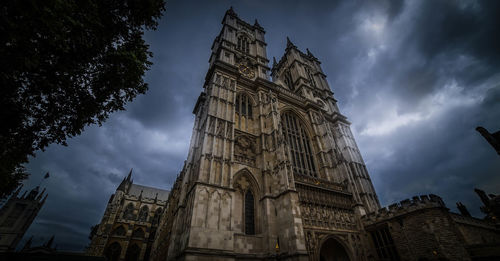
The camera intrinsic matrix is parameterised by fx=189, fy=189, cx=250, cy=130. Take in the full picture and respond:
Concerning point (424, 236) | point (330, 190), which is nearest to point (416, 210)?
point (424, 236)

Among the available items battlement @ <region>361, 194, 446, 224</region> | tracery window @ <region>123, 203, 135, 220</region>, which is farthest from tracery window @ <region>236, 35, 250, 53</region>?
tracery window @ <region>123, 203, 135, 220</region>

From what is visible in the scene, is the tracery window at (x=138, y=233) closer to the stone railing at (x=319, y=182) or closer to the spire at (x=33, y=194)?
the spire at (x=33, y=194)

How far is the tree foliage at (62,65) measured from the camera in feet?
13.8

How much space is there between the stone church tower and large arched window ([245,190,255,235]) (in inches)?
2.7

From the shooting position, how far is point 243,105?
68.0 feet

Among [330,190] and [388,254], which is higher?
[330,190]

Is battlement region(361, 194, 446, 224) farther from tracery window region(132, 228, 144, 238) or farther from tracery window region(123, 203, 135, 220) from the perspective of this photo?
tracery window region(123, 203, 135, 220)

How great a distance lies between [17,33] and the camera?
4105 mm

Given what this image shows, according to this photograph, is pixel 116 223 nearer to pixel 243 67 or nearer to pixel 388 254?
pixel 243 67

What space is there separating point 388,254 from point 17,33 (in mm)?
20239

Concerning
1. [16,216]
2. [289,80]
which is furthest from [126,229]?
[289,80]

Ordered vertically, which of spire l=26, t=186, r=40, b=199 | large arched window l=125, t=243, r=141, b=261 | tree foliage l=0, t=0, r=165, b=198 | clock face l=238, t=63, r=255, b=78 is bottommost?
large arched window l=125, t=243, r=141, b=261

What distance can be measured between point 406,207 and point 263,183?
9.90 m

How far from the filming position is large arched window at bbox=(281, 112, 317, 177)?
753 inches
